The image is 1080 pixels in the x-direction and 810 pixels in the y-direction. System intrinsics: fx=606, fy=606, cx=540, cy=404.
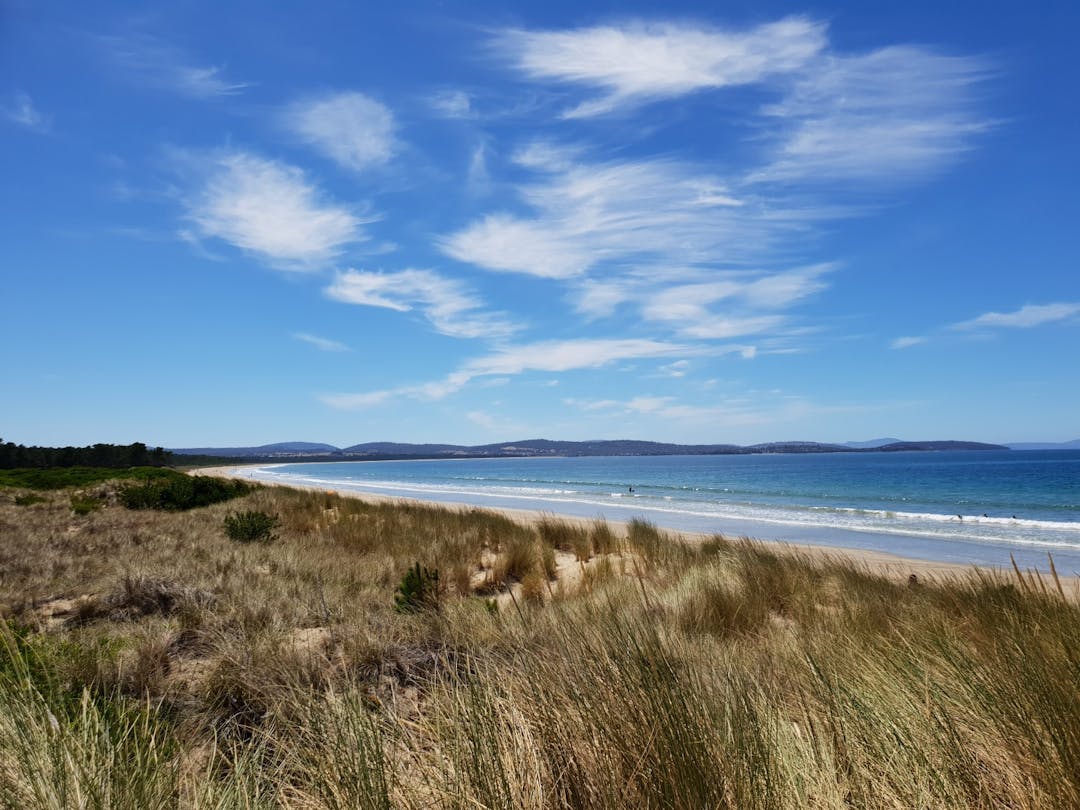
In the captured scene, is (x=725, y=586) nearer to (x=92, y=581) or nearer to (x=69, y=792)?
(x=69, y=792)

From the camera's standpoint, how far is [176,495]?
17.1 m

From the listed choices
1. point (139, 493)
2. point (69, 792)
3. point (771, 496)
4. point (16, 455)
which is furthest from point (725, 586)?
point (16, 455)

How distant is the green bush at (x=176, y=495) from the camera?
16531 millimetres

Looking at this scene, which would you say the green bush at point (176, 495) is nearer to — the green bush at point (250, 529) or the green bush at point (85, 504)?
the green bush at point (85, 504)

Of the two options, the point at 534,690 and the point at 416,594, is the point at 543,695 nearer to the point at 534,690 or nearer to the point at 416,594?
the point at 534,690

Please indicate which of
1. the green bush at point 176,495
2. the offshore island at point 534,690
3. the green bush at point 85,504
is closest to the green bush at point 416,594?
the offshore island at point 534,690

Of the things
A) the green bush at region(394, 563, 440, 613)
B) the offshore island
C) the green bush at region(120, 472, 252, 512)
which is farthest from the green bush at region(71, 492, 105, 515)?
the green bush at region(394, 563, 440, 613)

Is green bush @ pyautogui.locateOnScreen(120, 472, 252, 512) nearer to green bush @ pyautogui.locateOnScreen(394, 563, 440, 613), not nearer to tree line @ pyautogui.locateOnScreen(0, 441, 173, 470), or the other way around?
green bush @ pyautogui.locateOnScreen(394, 563, 440, 613)

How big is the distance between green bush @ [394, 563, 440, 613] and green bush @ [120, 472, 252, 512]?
1261cm

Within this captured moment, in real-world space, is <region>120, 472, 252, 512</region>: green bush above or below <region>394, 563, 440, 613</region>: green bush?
above

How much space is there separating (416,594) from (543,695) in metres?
4.25

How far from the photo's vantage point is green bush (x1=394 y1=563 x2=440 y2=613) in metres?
6.18

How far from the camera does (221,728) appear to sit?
3.56 metres

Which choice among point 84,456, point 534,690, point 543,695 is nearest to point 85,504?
point 534,690
